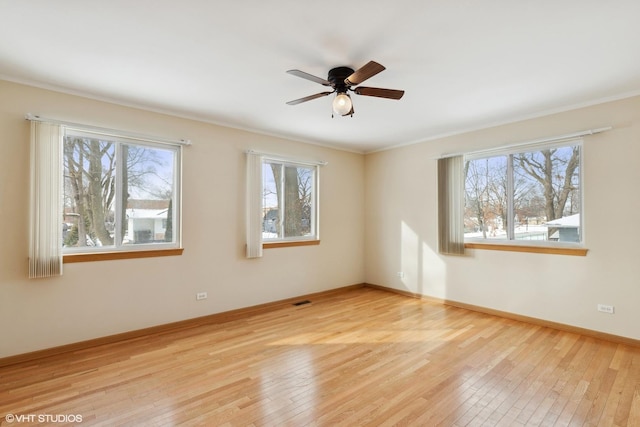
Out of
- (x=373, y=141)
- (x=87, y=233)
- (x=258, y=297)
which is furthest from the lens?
(x=373, y=141)

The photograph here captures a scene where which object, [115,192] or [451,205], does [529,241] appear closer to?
[451,205]

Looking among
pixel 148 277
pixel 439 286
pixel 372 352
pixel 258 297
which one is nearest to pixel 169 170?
pixel 148 277

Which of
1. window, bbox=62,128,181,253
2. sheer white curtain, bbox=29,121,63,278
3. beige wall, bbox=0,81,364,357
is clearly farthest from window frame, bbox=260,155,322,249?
sheer white curtain, bbox=29,121,63,278

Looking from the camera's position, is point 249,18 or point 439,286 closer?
point 249,18

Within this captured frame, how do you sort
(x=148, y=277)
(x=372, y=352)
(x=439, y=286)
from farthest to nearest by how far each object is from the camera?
(x=439, y=286) < (x=148, y=277) < (x=372, y=352)

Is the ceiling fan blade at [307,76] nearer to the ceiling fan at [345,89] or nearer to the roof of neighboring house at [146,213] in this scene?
the ceiling fan at [345,89]

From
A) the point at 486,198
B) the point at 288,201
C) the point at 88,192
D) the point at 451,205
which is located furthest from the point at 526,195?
the point at 88,192

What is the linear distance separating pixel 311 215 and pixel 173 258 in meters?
2.30

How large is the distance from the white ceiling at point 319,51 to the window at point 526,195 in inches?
25.8

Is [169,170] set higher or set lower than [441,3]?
lower

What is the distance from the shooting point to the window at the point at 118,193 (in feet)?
10.5

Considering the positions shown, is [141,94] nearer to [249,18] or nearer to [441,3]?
[249,18]

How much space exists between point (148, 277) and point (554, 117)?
5.18m

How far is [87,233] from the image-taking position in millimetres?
3275
